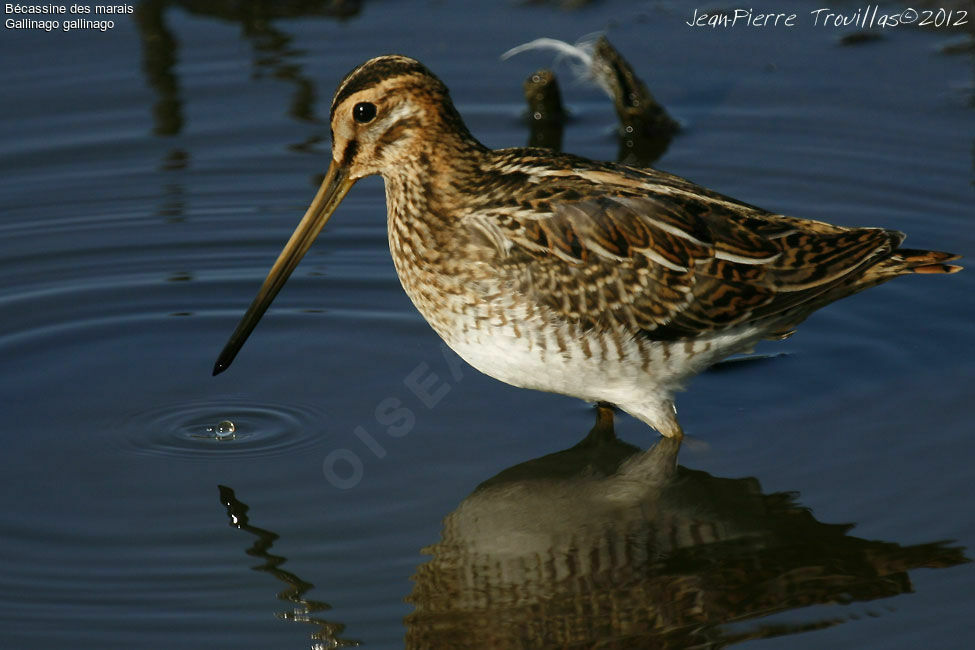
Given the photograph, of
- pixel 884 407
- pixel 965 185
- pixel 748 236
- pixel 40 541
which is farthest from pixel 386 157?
pixel 965 185

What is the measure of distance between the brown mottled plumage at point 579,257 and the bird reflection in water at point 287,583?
54.8 inches

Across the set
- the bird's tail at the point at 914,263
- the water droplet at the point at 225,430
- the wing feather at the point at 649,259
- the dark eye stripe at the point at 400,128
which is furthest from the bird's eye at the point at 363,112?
the bird's tail at the point at 914,263

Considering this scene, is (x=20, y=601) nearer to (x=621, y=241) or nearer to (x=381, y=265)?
(x=621, y=241)

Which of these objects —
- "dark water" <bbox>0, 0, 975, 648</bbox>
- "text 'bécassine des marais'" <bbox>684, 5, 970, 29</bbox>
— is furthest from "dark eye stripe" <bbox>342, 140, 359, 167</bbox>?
"text 'bécassine des marais'" <bbox>684, 5, 970, 29</bbox>

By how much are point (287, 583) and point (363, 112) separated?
2.45 m

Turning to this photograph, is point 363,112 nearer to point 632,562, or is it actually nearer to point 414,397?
point 414,397

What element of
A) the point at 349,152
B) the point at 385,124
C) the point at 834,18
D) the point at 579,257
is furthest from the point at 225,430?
the point at 834,18

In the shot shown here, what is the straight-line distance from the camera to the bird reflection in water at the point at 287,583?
618 centimetres

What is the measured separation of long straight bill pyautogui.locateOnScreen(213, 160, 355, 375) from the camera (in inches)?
302

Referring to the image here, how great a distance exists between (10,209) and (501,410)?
4.35m

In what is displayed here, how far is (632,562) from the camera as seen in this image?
6691 mm

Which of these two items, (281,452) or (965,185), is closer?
(281,452)

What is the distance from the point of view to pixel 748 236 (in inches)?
291

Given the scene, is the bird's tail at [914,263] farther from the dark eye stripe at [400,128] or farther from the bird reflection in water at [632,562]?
the dark eye stripe at [400,128]
